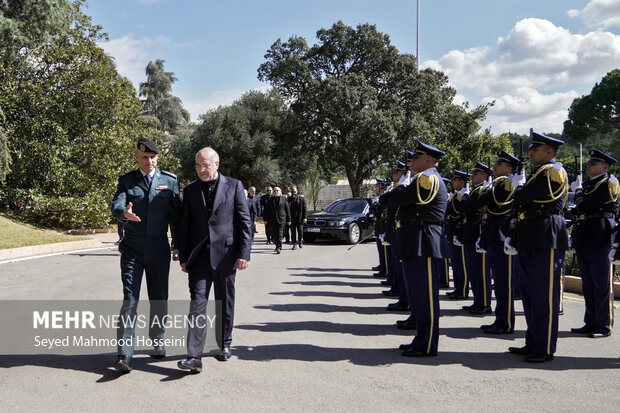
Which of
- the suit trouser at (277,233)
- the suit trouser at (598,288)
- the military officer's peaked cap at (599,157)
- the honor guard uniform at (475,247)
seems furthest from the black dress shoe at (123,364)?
the suit trouser at (277,233)

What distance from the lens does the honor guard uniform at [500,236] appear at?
6090 mm

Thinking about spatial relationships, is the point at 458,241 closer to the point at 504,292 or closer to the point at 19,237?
the point at 504,292

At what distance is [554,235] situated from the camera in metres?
5.11

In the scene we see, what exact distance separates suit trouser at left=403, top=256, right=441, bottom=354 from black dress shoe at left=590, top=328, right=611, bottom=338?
2016mm

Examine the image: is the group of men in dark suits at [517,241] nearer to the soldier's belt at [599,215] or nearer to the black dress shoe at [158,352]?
the soldier's belt at [599,215]

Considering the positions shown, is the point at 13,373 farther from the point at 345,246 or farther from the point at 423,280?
the point at 345,246

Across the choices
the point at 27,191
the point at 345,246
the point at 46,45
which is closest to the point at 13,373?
the point at 345,246

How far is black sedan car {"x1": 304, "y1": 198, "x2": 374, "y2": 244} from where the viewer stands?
1741 cm

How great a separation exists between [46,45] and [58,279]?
43.4 feet

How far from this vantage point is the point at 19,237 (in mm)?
15141

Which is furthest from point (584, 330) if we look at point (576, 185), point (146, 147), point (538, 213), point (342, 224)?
point (342, 224)

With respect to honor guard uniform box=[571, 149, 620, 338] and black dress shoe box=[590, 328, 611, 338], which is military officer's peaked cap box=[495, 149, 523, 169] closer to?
honor guard uniform box=[571, 149, 620, 338]

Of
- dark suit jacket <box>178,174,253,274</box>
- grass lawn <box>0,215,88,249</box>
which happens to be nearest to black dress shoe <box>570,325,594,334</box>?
dark suit jacket <box>178,174,253,274</box>

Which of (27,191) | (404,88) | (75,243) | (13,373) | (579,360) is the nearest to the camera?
(13,373)
